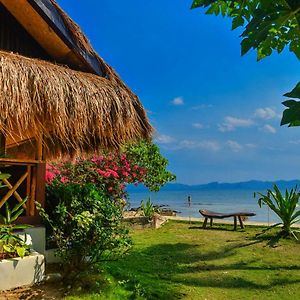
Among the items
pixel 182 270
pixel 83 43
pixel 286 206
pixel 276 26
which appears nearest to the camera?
pixel 276 26

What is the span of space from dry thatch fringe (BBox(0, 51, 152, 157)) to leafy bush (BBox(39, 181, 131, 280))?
0.85 metres

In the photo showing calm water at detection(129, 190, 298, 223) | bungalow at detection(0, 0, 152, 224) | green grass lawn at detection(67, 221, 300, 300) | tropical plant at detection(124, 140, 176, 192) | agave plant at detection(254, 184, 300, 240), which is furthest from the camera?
calm water at detection(129, 190, 298, 223)

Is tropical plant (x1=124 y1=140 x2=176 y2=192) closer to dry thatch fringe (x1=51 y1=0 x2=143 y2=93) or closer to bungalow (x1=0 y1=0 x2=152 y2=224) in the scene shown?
bungalow (x1=0 y1=0 x2=152 y2=224)

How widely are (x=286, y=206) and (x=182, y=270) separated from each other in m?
3.59

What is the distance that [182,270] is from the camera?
5656 millimetres

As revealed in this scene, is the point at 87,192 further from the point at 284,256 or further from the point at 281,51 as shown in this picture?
the point at 284,256

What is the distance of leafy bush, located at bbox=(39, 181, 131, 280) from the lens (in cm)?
392

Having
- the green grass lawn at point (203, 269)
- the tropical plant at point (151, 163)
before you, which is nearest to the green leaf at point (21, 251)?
the green grass lawn at point (203, 269)

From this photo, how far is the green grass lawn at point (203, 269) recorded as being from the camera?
4348 mm

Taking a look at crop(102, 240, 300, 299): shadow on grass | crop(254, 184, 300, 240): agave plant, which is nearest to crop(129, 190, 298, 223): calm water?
crop(254, 184, 300, 240): agave plant

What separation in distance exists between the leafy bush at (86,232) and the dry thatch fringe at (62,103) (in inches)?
33.3

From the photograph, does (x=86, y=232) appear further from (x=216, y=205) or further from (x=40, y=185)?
(x=216, y=205)

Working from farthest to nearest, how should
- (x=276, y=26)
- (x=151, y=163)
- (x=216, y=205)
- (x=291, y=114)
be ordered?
(x=216, y=205)
(x=151, y=163)
(x=276, y=26)
(x=291, y=114)

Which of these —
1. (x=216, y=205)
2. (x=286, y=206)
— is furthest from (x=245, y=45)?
(x=216, y=205)
